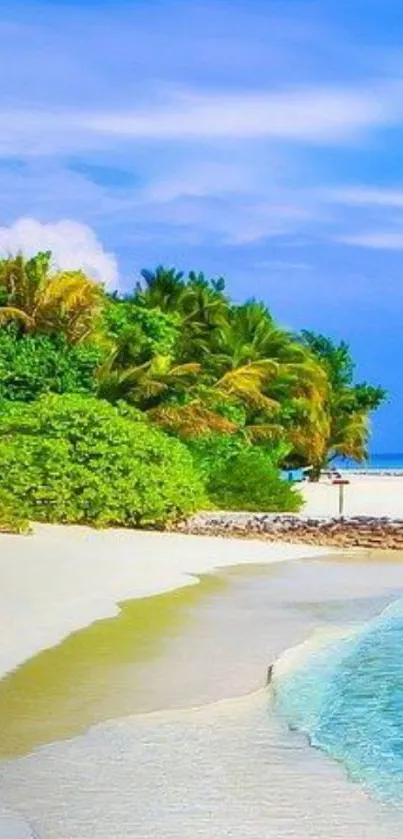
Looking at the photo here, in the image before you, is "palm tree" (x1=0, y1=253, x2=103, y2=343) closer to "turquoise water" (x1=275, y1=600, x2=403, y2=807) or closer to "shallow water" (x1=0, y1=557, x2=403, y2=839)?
"shallow water" (x1=0, y1=557, x2=403, y2=839)

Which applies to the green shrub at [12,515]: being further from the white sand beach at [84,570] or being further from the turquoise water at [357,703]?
the turquoise water at [357,703]

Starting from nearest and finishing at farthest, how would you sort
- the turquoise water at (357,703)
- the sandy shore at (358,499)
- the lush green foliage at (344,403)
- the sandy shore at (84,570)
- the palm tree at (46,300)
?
the turquoise water at (357,703) → the sandy shore at (84,570) → the palm tree at (46,300) → the sandy shore at (358,499) → the lush green foliage at (344,403)

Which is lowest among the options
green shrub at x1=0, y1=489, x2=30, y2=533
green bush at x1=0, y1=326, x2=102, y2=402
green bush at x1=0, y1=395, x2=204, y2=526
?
green shrub at x1=0, y1=489, x2=30, y2=533

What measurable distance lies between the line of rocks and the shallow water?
1072 cm

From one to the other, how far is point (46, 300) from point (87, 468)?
7.51 meters

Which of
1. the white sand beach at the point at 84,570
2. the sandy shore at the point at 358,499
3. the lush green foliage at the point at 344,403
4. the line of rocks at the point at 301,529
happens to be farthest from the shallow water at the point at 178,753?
the lush green foliage at the point at 344,403

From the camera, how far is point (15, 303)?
30297 millimetres

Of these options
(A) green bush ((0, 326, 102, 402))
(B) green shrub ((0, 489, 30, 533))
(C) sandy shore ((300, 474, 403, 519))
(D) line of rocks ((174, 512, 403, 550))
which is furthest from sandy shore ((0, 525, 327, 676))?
(C) sandy shore ((300, 474, 403, 519))

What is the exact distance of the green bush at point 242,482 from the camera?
3022cm

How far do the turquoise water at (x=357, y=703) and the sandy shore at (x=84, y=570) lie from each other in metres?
2.13

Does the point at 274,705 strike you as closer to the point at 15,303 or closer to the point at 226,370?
the point at 15,303

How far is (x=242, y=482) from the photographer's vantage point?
30391mm

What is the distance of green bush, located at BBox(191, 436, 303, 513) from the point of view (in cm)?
3022

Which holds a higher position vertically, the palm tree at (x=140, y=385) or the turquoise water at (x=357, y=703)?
the palm tree at (x=140, y=385)
